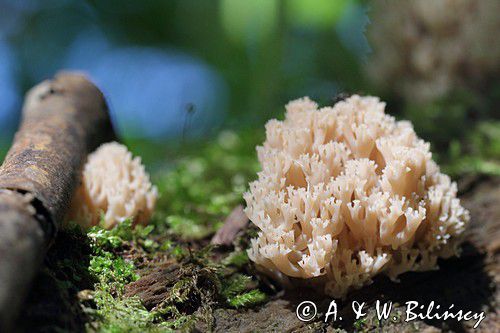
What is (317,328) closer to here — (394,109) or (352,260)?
(352,260)

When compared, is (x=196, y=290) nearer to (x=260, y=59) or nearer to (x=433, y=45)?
(x=433, y=45)

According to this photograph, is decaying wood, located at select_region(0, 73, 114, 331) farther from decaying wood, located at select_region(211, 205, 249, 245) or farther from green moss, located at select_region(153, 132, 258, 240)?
decaying wood, located at select_region(211, 205, 249, 245)

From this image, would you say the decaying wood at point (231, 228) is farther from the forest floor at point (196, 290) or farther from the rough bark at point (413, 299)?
the rough bark at point (413, 299)

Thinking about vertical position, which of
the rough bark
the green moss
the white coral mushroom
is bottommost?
the rough bark

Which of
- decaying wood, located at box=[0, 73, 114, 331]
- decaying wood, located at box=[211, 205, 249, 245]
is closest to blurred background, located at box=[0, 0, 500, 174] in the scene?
decaying wood, located at box=[0, 73, 114, 331]

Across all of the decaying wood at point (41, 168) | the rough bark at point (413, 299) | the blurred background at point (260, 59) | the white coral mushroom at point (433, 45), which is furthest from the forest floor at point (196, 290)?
the white coral mushroom at point (433, 45)

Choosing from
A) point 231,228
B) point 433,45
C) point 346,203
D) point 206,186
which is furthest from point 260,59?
point 346,203

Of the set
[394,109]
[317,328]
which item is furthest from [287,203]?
[394,109]
